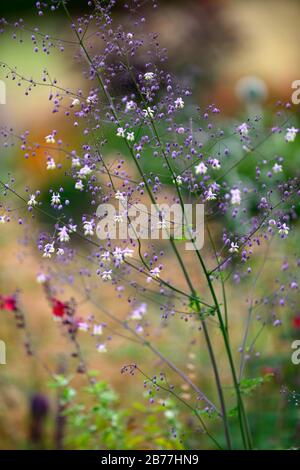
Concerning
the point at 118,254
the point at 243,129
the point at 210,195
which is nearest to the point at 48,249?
the point at 118,254

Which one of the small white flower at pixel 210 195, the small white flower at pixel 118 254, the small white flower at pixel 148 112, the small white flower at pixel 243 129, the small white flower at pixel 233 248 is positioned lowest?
the small white flower at pixel 118 254

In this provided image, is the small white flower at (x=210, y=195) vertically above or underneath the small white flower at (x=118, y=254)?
above

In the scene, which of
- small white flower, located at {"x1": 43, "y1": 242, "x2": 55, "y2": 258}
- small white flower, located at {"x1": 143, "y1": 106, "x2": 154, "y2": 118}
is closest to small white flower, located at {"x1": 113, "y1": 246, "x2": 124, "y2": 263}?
small white flower, located at {"x1": 43, "y1": 242, "x2": 55, "y2": 258}

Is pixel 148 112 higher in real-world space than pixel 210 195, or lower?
higher

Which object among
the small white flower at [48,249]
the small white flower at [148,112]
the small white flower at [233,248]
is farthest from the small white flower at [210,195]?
the small white flower at [48,249]

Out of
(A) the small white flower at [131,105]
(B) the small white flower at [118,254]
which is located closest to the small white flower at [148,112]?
(A) the small white flower at [131,105]

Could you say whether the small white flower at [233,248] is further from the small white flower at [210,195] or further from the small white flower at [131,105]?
the small white flower at [131,105]

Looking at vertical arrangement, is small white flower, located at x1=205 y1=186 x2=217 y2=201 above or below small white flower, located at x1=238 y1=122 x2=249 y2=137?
below

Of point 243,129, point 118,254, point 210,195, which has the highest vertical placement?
point 243,129

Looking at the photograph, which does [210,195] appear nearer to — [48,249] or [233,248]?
[233,248]

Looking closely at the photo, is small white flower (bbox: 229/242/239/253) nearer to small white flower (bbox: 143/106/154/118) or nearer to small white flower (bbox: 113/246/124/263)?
small white flower (bbox: 113/246/124/263)
